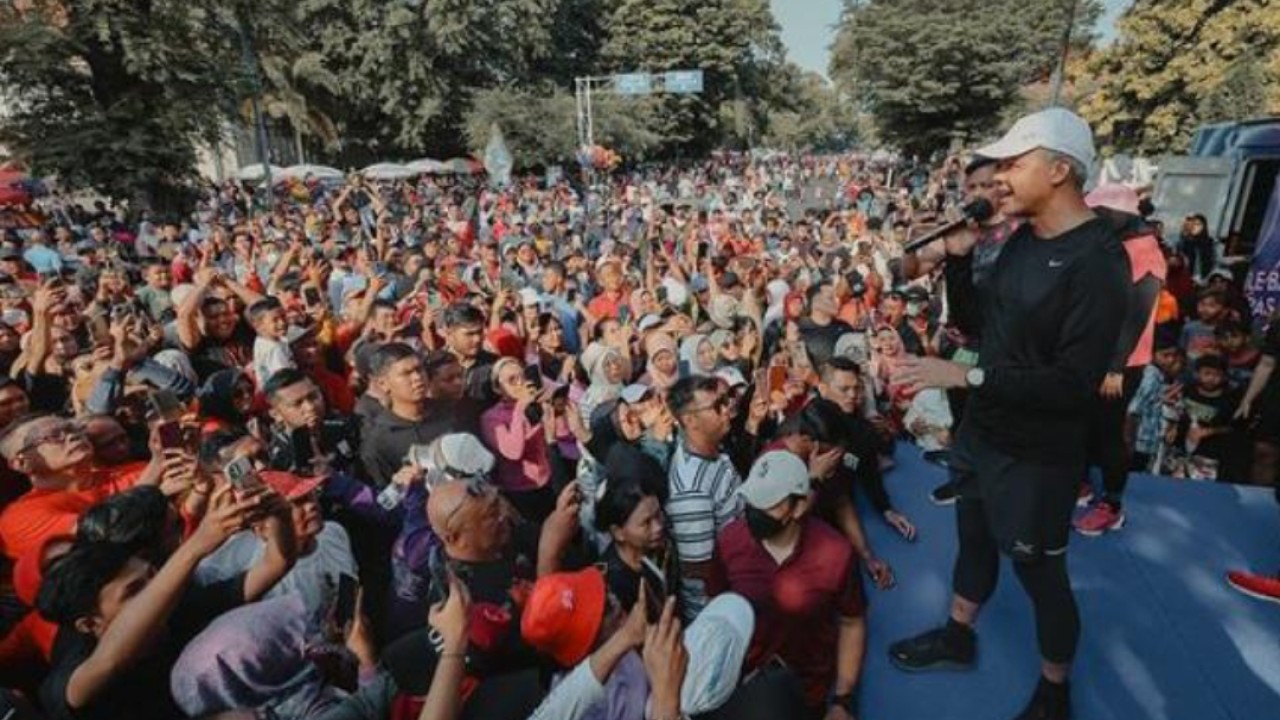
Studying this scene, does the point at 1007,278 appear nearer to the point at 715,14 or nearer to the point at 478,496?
the point at 478,496

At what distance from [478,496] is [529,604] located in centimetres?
58

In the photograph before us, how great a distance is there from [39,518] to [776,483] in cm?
263

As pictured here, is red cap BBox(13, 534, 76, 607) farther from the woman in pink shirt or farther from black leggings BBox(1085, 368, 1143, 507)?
black leggings BBox(1085, 368, 1143, 507)

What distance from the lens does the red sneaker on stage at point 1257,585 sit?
9.75 ft

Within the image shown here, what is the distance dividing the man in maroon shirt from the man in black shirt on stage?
1.74ft

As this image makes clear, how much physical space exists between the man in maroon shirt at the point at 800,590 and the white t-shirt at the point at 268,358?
337 cm

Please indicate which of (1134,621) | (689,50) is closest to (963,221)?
(1134,621)

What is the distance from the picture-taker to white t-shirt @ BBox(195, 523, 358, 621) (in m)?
2.38

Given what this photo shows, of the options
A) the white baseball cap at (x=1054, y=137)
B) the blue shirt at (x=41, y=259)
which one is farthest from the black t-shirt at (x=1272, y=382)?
the blue shirt at (x=41, y=259)

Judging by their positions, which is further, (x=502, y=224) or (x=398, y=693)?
(x=502, y=224)

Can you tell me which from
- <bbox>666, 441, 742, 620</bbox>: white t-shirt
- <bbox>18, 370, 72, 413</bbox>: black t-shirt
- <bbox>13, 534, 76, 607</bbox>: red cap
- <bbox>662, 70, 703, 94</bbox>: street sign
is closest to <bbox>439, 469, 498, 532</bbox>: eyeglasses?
<bbox>666, 441, 742, 620</bbox>: white t-shirt

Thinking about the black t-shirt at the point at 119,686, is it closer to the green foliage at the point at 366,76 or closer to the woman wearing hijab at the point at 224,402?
the woman wearing hijab at the point at 224,402

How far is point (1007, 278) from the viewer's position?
88.6 inches

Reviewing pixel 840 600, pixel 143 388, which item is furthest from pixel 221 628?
pixel 143 388
